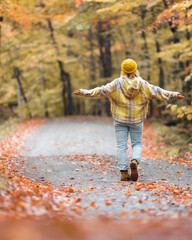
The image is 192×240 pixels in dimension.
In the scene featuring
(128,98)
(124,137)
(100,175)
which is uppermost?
(128,98)

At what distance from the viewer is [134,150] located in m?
6.18

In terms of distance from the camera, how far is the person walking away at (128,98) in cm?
594

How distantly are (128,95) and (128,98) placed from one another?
0.22 feet

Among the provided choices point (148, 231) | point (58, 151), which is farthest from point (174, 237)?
point (58, 151)

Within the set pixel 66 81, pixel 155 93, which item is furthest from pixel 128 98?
pixel 66 81

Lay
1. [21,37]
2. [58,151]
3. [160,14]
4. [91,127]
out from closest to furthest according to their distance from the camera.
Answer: [58,151] → [160,14] → [91,127] → [21,37]

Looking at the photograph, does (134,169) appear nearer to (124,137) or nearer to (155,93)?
(124,137)

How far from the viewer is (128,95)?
236 inches

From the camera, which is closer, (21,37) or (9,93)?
(21,37)

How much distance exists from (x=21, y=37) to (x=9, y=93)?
4.60 m

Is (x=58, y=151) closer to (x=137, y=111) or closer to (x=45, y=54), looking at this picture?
(x=137, y=111)

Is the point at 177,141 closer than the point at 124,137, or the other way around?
the point at 124,137

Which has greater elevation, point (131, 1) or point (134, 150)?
point (131, 1)

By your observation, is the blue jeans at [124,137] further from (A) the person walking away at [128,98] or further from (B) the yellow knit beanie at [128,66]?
(B) the yellow knit beanie at [128,66]
